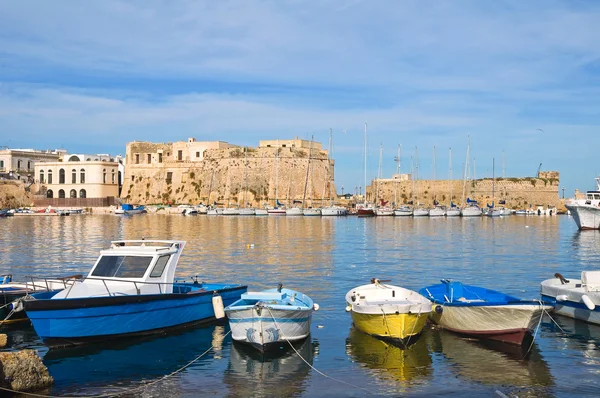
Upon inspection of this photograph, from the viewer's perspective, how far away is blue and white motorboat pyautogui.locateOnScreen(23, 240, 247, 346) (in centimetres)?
1206

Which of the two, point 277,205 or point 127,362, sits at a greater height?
point 277,205

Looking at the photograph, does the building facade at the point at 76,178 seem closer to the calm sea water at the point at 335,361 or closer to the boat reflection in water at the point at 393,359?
the calm sea water at the point at 335,361

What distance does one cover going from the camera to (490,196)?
316 feet

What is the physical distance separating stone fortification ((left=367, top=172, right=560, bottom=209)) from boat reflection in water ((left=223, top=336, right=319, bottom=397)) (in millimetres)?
83635

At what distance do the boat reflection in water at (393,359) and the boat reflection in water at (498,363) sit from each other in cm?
45

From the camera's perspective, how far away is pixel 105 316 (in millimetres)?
12461

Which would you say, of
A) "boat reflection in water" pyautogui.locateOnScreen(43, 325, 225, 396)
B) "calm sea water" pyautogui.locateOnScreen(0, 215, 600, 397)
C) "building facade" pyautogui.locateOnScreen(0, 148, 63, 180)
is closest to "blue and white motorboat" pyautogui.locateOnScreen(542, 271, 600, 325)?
"calm sea water" pyautogui.locateOnScreen(0, 215, 600, 397)

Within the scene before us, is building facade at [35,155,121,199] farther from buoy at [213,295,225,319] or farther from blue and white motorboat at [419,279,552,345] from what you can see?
blue and white motorboat at [419,279,552,345]

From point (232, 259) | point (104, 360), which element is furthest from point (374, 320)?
point (232, 259)

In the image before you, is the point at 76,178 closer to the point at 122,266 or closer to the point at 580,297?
the point at 122,266

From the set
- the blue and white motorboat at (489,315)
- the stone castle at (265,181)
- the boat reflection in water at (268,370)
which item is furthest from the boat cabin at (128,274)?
the stone castle at (265,181)

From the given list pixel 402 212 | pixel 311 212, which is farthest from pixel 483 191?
pixel 311 212

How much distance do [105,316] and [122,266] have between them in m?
1.59

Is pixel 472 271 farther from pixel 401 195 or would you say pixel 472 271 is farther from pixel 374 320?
pixel 401 195
